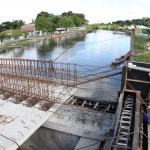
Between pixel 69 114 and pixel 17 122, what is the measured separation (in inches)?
89.3

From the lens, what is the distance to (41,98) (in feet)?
34.4

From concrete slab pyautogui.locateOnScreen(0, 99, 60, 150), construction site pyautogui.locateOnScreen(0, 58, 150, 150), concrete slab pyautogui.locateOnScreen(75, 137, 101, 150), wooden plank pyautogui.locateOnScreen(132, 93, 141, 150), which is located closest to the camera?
wooden plank pyautogui.locateOnScreen(132, 93, 141, 150)

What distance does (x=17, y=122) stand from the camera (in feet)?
28.8

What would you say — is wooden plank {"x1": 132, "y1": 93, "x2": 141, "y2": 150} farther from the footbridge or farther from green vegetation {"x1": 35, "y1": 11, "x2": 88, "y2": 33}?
green vegetation {"x1": 35, "y1": 11, "x2": 88, "y2": 33}

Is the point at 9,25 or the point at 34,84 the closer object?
the point at 34,84

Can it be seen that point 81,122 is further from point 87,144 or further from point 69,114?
point 87,144

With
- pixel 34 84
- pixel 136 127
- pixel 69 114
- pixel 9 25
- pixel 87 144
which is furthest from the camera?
pixel 9 25

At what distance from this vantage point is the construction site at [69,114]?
6430 millimetres

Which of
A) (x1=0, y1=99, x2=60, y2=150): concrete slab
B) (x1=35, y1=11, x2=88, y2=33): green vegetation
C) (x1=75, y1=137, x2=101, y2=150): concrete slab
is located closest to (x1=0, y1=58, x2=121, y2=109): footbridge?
(x1=0, y1=99, x2=60, y2=150): concrete slab

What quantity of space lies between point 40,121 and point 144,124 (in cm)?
402

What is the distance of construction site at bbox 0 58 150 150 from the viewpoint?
6.43 meters

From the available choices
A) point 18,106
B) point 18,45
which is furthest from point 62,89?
point 18,45

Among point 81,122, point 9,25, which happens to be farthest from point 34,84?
point 9,25

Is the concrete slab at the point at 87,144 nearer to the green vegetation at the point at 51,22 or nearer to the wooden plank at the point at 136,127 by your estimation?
the wooden plank at the point at 136,127
